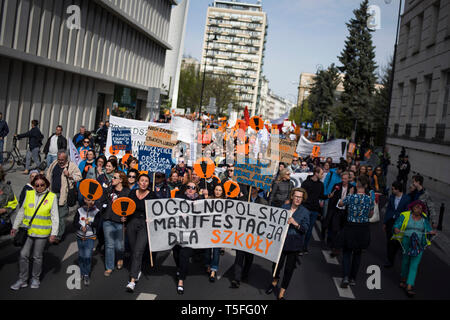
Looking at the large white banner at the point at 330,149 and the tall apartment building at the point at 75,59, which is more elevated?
the tall apartment building at the point at 75,59

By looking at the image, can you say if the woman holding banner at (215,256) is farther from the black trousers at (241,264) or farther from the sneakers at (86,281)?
the sneakers at (86,281)

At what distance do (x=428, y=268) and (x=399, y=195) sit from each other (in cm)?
187

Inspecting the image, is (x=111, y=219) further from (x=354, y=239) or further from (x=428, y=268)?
(x=428, y=268)

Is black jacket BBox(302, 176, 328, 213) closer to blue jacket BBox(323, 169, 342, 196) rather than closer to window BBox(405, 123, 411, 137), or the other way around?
blue jacket BBox(323, 169, 342, 196)

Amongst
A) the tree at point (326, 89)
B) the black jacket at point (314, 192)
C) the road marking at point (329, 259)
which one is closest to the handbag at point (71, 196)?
the black jacket at point (314, 192)

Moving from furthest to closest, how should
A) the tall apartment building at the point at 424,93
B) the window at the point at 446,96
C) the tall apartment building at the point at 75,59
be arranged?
the window at the point at 446,96
the tall apartment building at the point at 424,93
the tall apartment building at the point at 75,59

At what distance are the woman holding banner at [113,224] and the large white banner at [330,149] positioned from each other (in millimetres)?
11828

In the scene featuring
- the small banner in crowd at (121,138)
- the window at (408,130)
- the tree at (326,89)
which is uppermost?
the tree at (326,89)

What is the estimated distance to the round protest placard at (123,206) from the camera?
22.0ft

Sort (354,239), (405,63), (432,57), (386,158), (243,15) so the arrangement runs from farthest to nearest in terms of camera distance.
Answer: (243,15) → (405,63) → (432,57) → (386,158) → (354,239)

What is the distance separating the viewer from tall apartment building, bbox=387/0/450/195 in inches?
A: 879

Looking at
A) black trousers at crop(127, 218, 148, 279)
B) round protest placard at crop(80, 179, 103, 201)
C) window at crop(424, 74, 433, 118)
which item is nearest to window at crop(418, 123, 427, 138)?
window at crop(424, 74, 433, 118)

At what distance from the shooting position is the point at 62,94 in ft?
75.5

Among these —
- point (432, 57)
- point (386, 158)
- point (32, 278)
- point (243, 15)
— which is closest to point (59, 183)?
point (32, 278)
